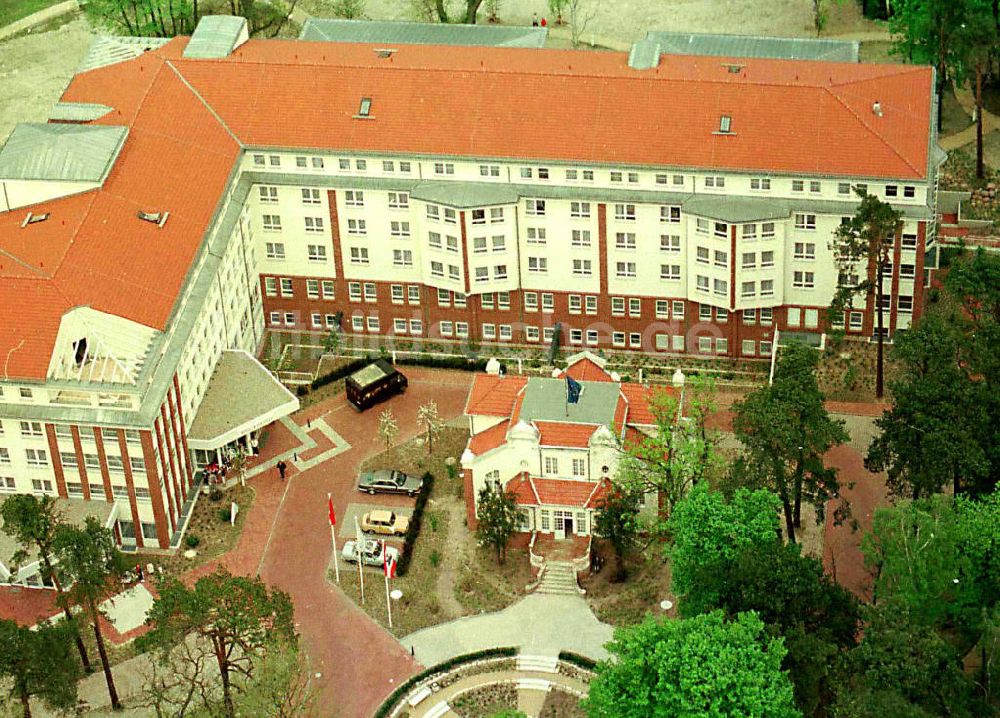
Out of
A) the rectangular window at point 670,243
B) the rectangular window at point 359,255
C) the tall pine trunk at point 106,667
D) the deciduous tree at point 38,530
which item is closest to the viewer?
the deciduous tree at point 38,530

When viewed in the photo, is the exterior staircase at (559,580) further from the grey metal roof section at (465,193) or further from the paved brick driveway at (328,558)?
the grey metal roof section at (465,193)

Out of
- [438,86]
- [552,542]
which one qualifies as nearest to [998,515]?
[552,542]

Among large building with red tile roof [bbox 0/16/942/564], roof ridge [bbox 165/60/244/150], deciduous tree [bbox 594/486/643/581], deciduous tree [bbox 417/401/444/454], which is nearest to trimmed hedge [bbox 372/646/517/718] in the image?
deciduous tree [bbox 594/486/643/581]

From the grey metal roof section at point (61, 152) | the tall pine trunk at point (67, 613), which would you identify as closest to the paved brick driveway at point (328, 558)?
the tall pine trunk at point (67, 613)

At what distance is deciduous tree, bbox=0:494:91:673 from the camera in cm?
12288

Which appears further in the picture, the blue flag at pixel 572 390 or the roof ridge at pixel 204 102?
the roof ridge at pixel 204 102

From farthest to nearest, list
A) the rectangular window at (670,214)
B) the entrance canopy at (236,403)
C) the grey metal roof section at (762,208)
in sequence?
1. the rectangular window at (670,214)
2. the grey metal roof section at (762,208)
3. the entrance canopy at (236,403)

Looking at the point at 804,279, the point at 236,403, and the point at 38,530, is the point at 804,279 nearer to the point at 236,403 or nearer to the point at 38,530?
the point at 236,403

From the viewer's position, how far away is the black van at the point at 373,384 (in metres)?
154

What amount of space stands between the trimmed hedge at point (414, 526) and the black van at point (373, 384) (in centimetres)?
→ 1073

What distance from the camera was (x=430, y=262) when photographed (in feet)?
Result: 516

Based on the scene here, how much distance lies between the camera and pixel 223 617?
117 m

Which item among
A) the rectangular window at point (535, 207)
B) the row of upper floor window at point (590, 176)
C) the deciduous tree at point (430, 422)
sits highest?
the row of upper floor window at point (590, 176)

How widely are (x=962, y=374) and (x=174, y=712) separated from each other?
2298 inches
